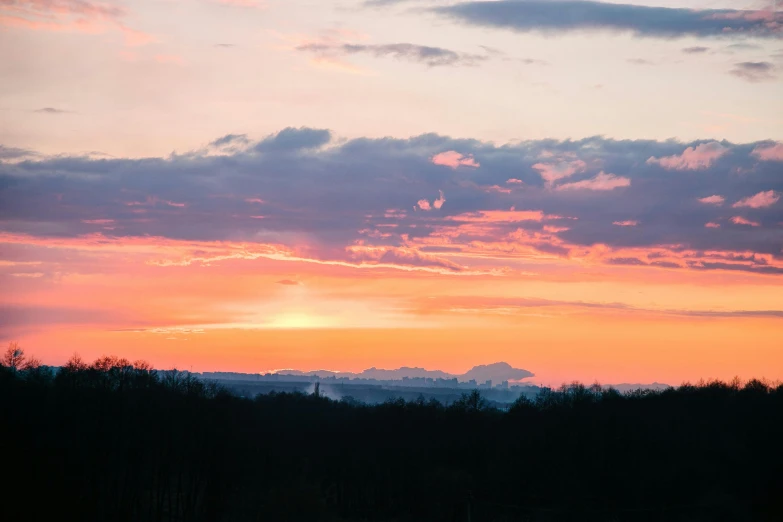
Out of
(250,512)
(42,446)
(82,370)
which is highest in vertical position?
(82,370)

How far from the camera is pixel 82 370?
98.6 metres

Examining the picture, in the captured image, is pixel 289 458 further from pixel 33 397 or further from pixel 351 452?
pixel 33 397

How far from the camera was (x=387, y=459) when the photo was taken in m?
108

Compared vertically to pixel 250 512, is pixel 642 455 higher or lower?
higher

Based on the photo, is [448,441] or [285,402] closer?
[448,441]

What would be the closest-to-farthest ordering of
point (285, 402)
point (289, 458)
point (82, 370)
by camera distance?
point (82, 370) < point (289, 458) < point (285, 402)

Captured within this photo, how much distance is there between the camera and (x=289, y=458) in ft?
383

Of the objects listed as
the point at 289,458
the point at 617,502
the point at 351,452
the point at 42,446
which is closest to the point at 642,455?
the point at 617,502

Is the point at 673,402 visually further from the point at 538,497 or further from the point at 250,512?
the point at 250,512

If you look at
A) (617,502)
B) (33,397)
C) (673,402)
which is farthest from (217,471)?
(673,402)

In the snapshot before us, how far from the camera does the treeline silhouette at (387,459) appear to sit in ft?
259

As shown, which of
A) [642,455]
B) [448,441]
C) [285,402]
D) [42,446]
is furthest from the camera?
[285,402]

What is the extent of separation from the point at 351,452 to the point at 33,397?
43.9 m

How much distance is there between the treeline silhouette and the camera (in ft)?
259
